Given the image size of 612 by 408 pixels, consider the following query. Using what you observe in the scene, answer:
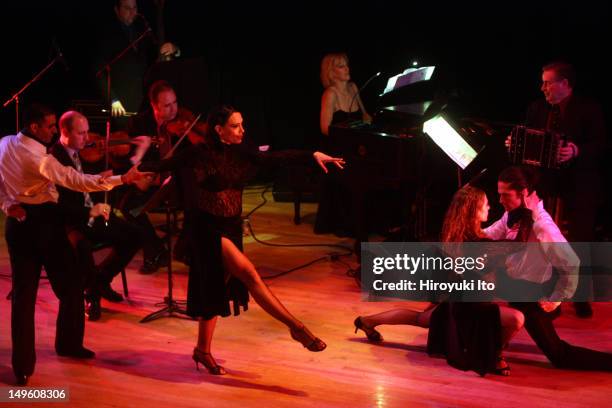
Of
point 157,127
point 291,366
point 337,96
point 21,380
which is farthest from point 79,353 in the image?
point 337,96

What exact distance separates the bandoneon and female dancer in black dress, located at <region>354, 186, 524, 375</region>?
103 centimetres

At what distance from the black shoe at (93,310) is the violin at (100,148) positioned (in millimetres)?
1056

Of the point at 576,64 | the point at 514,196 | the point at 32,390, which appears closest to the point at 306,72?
the point at 576,64

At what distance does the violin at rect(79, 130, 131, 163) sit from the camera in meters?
6.47

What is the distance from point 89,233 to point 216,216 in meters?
1.49

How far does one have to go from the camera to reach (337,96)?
802cm

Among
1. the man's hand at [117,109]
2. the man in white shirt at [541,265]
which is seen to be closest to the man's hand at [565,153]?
the man in white shirt at [541,265]

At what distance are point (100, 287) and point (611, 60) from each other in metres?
4.49

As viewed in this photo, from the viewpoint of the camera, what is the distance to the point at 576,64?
7.65m

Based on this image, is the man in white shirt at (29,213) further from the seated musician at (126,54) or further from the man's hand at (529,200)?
the seated musician at (126,54)

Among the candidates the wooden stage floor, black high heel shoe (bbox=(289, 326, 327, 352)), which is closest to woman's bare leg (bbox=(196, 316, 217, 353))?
the wooden stage floor

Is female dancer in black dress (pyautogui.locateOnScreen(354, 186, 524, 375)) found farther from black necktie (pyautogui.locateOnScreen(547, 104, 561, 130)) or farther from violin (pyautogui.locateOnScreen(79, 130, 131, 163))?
violin (pyautogui.locateOnScreen(79, 130, 131, 163))

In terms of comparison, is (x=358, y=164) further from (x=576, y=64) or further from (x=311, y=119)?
(x=311, y=119)

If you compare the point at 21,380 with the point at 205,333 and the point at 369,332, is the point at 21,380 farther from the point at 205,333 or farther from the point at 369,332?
the point at 369,332
